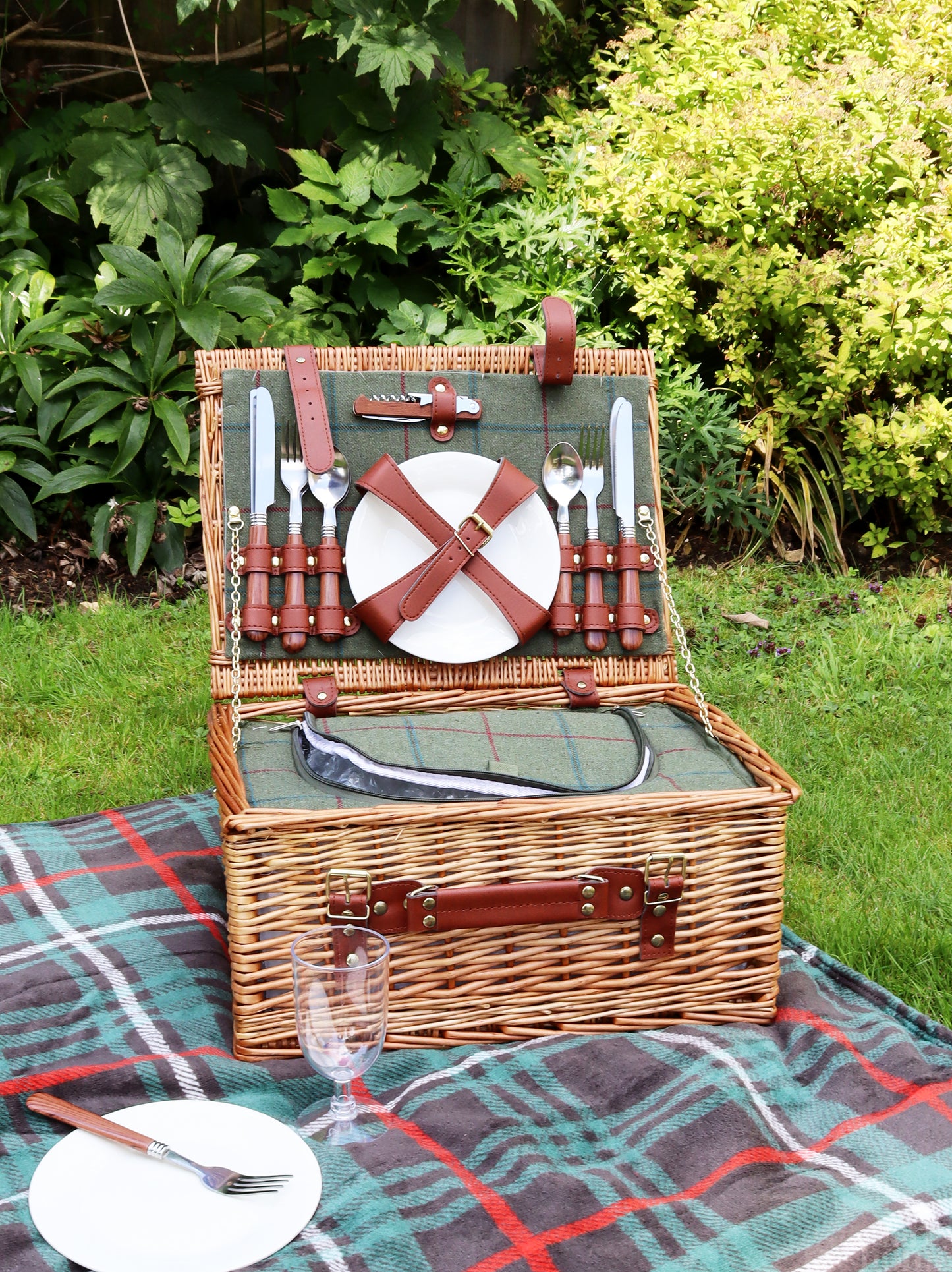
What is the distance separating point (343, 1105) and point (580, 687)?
0.83 metres

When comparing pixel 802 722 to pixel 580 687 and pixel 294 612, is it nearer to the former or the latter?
pixel 580 687

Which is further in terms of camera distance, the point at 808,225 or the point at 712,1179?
the point at 808,225

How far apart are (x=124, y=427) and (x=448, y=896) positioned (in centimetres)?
217

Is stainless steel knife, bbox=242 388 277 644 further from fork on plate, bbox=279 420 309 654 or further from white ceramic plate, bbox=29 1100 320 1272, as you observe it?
white ceramic plate, bbox=29 1100 320 1272

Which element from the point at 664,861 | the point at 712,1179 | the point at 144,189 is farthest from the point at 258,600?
the point at 144,189

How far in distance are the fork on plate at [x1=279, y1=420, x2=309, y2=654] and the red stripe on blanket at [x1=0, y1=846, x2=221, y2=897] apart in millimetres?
398

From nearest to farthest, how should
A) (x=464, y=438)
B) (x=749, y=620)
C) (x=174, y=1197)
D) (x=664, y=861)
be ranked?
(x=174, y=1197)
(x=664, y=861)
(x=464, y=438)
(x=749, y=620)

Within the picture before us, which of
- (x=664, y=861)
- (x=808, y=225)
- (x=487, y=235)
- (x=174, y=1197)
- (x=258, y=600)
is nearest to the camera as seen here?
(x=174, y=1197)

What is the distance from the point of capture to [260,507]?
71.3 inches

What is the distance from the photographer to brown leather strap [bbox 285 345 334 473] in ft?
5.94

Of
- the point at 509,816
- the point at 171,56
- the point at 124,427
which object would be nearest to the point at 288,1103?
the point at 509,816

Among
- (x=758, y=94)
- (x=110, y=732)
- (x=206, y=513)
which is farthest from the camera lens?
(x=758, y=94)

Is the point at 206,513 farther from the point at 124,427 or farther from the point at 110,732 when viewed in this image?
the point at 124,427

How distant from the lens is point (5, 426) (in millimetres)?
3119
